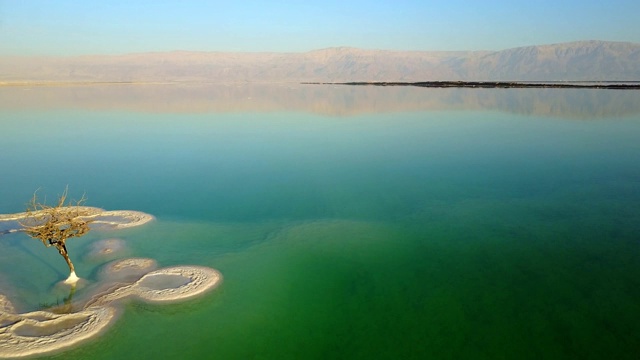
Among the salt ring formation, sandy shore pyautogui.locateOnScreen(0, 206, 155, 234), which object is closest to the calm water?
the salt ring formation

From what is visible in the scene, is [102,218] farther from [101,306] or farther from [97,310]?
[97,310]

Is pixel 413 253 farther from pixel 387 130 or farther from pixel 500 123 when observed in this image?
pixel 500 123

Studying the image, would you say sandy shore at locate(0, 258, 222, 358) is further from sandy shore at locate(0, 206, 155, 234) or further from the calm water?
sandy shore at locate(0, 206, 155, 234)

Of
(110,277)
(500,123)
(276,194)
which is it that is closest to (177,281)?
(110,277)

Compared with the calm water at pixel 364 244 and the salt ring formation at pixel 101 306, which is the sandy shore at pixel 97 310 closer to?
the salt ring formation at pixel 101 306

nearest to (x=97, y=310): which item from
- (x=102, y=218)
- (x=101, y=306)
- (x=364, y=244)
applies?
(x=101, y=306)

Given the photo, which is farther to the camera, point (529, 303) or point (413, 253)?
point (413, 253)
